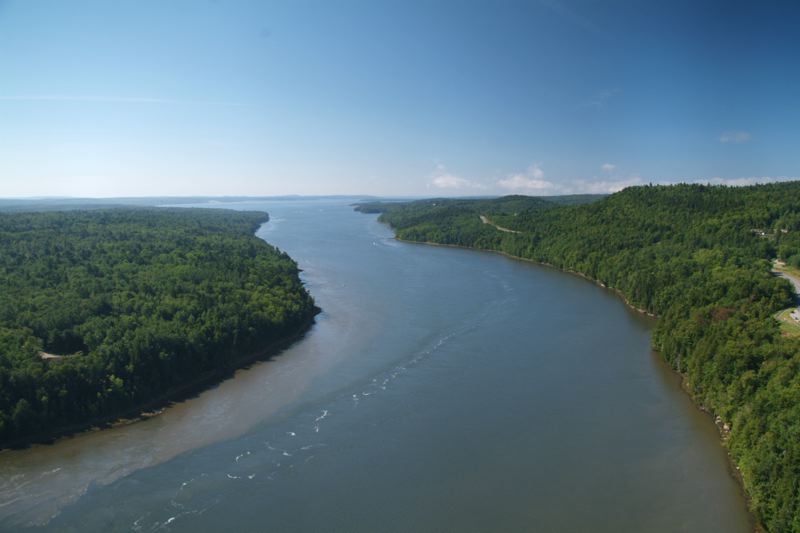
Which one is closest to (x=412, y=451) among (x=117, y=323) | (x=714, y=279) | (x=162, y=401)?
(x=162, y=401)

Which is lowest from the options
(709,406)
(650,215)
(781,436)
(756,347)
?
(709,406)

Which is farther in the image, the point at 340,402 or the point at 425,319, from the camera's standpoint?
the point at 425,319

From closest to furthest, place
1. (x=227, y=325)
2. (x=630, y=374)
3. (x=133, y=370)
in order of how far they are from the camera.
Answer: (x=133, y=370)
(x=630, y=374)
(x=227, y=325)

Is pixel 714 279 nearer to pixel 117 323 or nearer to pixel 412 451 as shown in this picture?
pixel 412 451

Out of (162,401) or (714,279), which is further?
(714,279)

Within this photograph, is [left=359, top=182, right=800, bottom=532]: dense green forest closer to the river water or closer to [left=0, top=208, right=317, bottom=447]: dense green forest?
the river water

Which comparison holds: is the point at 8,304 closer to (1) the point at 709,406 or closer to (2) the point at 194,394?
(2) the point at 194,394

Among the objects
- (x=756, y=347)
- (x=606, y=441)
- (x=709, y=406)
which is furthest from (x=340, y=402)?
(x=756, y=347)

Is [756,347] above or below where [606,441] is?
above
